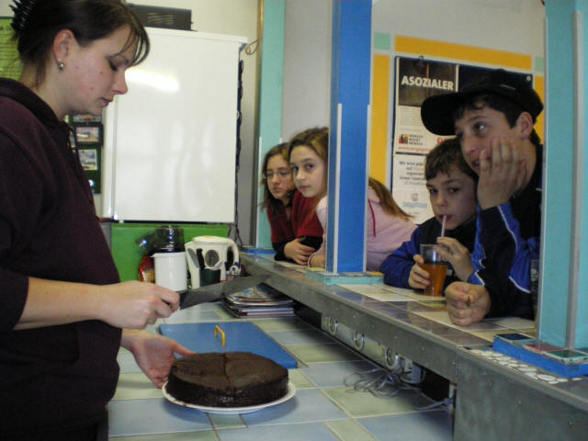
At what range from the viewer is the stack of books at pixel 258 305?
1701 mm

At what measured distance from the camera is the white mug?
7.19 feet

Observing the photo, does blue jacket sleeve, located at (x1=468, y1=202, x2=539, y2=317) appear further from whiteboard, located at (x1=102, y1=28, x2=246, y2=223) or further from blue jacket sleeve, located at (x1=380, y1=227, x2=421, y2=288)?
whiteboard, located at (x1=102, y1=28, x2=246, y2=223)

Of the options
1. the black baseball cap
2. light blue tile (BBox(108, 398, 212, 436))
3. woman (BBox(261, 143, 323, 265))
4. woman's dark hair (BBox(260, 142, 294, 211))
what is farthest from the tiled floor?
woman's dark hair (BBox(260, 142, 294, 211))

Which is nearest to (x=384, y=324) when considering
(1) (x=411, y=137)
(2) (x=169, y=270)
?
(2) (x=169, y=270)

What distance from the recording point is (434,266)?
4.29 feet

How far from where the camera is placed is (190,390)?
Result: 0.92 m

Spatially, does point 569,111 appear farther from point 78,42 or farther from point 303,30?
point 303,30

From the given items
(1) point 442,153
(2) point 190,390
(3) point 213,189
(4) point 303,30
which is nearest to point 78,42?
(2) point 190,390

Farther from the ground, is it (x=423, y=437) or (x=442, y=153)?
(x=442, y=153)

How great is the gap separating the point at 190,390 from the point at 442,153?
3.20ft

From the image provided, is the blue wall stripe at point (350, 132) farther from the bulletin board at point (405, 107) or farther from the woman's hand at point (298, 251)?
the bulletin board at point (405, 107)

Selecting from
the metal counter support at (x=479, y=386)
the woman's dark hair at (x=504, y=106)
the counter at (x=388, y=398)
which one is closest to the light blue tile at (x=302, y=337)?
the counter at (x=388, y=398)

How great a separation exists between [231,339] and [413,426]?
0.58 metres

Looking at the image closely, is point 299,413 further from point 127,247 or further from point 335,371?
point 127,247
